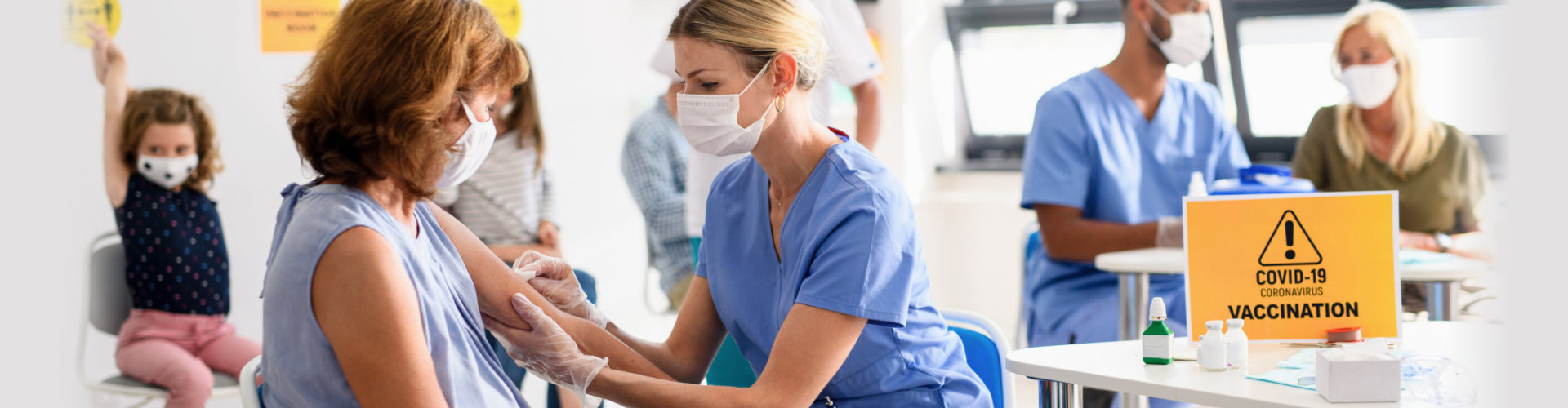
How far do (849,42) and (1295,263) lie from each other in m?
1.51

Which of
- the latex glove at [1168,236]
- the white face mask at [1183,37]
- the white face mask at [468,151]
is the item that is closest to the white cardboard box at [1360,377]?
the white face mask at [468,151]

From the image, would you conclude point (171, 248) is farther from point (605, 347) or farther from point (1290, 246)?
point (1290, 246)

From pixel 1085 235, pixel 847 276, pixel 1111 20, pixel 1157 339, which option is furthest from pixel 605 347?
pixel 1111 20

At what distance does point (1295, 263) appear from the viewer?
1536 mm

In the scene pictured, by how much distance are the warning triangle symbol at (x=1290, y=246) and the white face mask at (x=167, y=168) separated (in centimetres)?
210

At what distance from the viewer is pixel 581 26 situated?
3.46 meters

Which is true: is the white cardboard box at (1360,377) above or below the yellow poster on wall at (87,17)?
below

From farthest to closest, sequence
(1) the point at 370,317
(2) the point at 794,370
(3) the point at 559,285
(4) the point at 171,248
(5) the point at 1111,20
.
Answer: (5) the point at 1111,20
(4) the point at 171,248
(3) the point at 559,285
(2) the point at 794,370
(1) the point at 370,317

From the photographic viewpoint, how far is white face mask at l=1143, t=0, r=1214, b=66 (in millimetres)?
2564

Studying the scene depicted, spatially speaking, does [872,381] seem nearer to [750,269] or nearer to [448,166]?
[750,269]

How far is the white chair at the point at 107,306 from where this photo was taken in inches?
93.0

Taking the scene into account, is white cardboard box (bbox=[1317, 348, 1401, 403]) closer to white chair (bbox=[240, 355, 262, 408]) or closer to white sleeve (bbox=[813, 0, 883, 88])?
white chair (bbox=[240, 355, 262, 408])

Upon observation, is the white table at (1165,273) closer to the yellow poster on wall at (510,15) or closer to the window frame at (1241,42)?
the yellow poster on wall at (510,15)

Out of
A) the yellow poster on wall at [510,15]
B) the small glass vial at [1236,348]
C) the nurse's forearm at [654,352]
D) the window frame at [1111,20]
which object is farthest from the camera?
the window frame at [1111,20]
